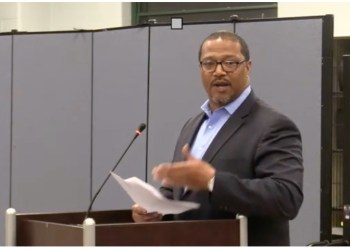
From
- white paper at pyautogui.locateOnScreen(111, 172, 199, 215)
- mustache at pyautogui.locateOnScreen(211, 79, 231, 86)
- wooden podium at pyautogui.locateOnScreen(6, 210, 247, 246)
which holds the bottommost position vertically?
wooden podium at pyautogui.locateOnScreen(6, 210, 247, 246)

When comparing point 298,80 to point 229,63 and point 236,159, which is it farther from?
point 236,159

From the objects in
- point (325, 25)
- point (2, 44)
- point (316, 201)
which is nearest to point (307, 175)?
point (316, 201)

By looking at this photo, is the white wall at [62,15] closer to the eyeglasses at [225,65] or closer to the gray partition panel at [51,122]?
the gray partition panel at [51,122]

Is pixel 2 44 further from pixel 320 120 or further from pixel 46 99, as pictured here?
pixel 320 120

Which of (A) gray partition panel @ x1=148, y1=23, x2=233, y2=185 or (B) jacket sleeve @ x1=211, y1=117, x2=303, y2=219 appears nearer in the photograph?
(B) jacket sleeve @ x1=211, y1=117, x2=303, y2=219

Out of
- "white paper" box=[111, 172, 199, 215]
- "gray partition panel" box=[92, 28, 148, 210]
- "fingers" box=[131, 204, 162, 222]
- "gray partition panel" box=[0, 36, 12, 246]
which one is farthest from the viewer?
"gray partition panel" box=[0, 36, 12, 246]

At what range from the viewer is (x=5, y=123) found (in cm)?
419

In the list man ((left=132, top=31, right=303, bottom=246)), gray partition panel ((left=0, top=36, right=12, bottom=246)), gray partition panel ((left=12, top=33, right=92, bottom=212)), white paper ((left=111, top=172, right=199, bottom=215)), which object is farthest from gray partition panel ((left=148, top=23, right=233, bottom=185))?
white paper ((left=111, top=172, right=199, bottom=215))

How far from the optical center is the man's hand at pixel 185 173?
4.66 ft

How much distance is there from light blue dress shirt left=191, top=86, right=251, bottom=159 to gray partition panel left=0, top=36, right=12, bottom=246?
2.58m

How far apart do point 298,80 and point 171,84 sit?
832 millimetres

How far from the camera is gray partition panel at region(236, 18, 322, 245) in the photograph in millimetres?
3330

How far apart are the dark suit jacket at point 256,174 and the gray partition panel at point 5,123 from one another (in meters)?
2.65

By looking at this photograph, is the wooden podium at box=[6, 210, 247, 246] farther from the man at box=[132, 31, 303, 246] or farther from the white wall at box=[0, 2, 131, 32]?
the white wall at box=[0, 2, 131, 32]
